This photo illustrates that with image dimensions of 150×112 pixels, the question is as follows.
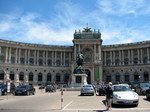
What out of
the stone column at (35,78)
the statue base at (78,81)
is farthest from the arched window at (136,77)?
the statue base at (78,81)

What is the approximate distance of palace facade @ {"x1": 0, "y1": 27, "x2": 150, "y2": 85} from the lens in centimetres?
11969

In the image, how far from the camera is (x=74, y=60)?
127m

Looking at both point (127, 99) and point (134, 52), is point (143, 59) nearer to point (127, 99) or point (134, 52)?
point (134, 52)

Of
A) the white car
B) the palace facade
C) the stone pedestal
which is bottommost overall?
the white car

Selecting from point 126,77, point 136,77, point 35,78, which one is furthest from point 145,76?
point 35,78

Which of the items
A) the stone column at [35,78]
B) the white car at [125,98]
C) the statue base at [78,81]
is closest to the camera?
the white car at [125,98]

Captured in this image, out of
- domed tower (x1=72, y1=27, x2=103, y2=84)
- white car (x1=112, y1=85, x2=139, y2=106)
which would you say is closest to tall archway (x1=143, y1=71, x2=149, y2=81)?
domed tower (x1=72, y1=27, x2=103, y2=84)

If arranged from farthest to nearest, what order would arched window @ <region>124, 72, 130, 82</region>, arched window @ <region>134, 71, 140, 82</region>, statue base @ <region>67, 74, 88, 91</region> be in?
arched window @ <region>124, 72, 130, 82</region> < arched window @ <region>134, 71, 140, 82</region> < statue base @ <region>67, 74, 88, 91</region>

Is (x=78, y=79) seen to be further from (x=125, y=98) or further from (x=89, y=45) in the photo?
(x=89, y=45)

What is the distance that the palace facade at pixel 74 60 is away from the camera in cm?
11969

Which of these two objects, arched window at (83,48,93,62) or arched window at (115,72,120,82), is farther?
arched window at (83,48,93,62)

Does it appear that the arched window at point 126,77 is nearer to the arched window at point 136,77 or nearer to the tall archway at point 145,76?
the arched window at point 136,77

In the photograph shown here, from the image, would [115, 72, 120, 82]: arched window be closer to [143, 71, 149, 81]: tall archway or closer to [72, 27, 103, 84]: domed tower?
[72, 27, 103, 84]: domed tower

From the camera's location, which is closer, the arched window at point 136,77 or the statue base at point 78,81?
the statue base at point 78,81
